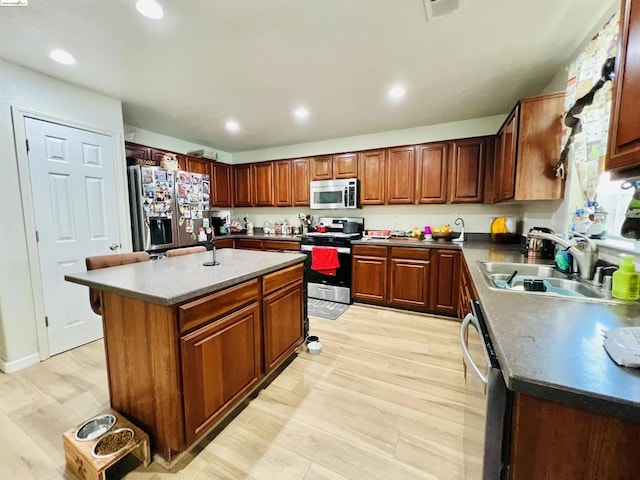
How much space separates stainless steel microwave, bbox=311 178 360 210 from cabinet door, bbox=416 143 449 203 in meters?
0.86

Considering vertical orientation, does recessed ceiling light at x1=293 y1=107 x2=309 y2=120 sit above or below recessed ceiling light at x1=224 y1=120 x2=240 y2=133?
below

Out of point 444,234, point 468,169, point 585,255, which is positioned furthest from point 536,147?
point 444,234

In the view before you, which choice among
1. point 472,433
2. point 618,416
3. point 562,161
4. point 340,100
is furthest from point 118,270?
point 562,161

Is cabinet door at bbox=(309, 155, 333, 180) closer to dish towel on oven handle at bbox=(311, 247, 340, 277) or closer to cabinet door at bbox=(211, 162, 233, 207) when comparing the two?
dish towel on oven handle at bbox=(311, 247, 340, 277)

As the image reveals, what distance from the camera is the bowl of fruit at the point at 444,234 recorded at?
11.5 ft

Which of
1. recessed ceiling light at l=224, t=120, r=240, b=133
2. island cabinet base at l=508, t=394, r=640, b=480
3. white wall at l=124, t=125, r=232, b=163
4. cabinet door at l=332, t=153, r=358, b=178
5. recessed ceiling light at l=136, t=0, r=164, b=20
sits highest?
recessed ceiling light at l=224, t=120, r=240, b=133

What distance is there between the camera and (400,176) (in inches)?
143

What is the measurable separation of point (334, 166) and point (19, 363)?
3.91m

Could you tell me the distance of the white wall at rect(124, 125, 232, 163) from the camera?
3.47 metres

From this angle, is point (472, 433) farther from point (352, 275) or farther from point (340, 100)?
point (340, 100)

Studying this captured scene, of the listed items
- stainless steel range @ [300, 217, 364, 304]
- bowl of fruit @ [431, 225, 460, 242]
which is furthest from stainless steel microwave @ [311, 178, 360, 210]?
bowl of fruit @ [431, 225, 460, 242]

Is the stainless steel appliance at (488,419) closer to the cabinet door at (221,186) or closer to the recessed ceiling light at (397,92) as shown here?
the recessed ceiling light at (397,92)

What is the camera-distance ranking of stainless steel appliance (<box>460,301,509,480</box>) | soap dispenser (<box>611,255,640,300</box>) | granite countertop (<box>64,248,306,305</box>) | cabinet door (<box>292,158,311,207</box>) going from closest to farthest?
1. stainless steel appliance (<box>460,301,509,480</box>)
2. soap dispenser (<box>611,255,640,300</box>)
3. granite countertop (<box>64,248,306,305</box>)
4. cabinet door (<box>292,158,311,207</box>)

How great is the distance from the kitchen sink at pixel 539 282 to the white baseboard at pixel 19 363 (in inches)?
141
